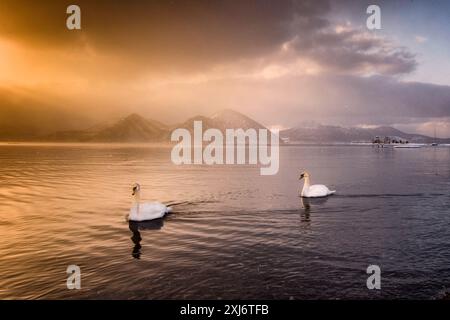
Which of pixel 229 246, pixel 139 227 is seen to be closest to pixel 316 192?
pixel 229 246

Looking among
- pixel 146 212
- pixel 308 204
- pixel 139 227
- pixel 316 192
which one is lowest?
pixel 139 227

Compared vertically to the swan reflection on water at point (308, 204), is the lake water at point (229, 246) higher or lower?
lower

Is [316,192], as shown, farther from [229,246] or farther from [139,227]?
[139,227]

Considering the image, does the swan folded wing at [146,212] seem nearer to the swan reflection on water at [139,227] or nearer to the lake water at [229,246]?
the swan reflection on water at [139,227]

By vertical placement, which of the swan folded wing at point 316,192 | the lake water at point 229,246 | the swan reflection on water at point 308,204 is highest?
the swan folded wing at point 316,192

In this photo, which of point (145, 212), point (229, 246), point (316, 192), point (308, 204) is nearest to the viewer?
point (229, 246)

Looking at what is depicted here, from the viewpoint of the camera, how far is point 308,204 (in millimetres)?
27094

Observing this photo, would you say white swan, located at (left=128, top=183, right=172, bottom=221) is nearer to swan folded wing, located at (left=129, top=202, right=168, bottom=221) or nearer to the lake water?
swan folded wing, located at (left=129, top=202, right=168, bottom=221)

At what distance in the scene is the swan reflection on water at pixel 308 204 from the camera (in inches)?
893

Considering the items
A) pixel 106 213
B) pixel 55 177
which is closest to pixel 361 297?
pixel 106 213

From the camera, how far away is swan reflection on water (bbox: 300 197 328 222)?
22672 mm

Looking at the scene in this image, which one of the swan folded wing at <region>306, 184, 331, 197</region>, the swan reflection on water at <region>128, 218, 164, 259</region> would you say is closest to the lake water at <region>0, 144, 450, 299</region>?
the swan reflection on water at <region>128, 218, 164, 259</region>

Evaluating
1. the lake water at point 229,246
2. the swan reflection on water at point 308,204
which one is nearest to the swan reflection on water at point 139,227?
the lake water at point 229,246

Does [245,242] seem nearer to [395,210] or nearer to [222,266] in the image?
[222,266]
